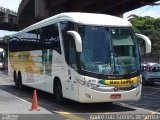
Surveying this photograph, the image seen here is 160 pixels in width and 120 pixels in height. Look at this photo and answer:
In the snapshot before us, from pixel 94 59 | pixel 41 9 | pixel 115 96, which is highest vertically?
pixel 41 9

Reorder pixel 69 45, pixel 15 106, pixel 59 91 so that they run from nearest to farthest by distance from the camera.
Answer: pixel 69 45 → pixel 15 106 → pixel 59 91

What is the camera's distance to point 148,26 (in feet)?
283

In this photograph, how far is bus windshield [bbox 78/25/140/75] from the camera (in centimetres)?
1448

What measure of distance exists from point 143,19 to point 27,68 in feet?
238

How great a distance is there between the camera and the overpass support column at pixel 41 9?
1512 inches

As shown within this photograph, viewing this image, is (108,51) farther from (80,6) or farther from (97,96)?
(80,6)

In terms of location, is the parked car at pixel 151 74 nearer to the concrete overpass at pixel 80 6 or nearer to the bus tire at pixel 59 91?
the concrete overpass at pixel 80 6

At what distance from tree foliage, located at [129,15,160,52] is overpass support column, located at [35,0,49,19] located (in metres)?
40.6

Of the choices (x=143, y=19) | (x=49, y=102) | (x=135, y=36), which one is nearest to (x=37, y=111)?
(x=49, y=102)

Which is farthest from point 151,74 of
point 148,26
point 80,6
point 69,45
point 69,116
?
point 148,26

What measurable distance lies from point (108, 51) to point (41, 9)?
80.7 ft

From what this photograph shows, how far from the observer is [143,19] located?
9231 centimetres

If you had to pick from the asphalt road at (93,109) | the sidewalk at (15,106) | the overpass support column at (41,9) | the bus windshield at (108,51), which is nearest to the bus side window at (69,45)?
the bus windshield at (108,51)

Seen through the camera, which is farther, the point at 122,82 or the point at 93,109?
the point at 93,109
